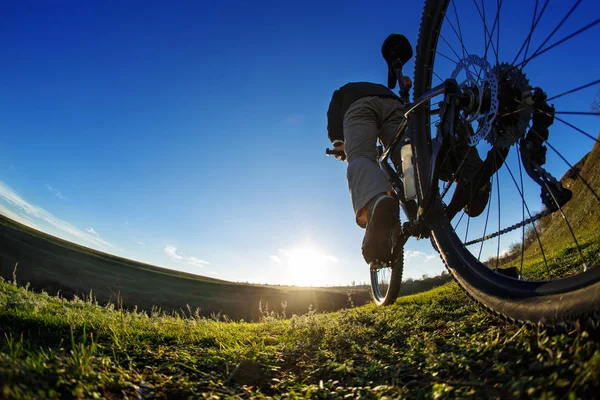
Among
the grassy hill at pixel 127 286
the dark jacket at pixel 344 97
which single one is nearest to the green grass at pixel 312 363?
the dark jacket at pixel 344 97

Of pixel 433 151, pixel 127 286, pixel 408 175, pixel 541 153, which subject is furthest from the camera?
pixel 127 286

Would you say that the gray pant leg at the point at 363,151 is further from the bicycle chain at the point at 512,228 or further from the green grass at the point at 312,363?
the green grass at the point at 312,363

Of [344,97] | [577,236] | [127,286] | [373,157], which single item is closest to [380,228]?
[373,157]

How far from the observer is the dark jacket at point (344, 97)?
3777 millimetres

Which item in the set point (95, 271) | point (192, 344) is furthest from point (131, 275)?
point (192, 344)

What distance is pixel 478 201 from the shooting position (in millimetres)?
3051

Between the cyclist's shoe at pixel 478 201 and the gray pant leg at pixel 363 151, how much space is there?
2.64 ft

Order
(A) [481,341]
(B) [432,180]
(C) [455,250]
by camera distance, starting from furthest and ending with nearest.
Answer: (B) [432,180]
(C) [455,250]
(A) [481,341]

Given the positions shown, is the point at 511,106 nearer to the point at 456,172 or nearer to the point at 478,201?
the point at 456,172

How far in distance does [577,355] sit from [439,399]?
0.47 m

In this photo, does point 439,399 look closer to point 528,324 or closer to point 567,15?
point 528,324

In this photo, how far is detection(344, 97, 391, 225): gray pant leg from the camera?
3.10m

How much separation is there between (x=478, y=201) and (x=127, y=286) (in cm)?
3494

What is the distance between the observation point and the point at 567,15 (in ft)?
6.03
